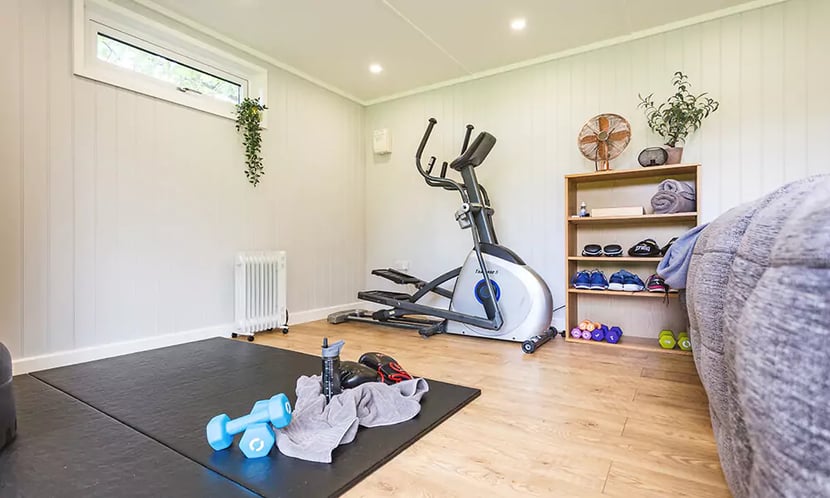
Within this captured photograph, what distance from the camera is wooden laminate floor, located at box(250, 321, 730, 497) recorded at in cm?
122

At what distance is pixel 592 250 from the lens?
10.8 ft

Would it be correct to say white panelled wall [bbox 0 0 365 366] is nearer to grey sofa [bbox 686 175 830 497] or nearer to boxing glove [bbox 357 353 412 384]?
boxing glove [bbox 357 353 412 384]

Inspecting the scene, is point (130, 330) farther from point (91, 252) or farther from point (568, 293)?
point (568, 293)

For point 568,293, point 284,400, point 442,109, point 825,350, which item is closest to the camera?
point 825,350

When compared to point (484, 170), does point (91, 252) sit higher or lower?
lower

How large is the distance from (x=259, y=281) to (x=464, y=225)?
177 cm

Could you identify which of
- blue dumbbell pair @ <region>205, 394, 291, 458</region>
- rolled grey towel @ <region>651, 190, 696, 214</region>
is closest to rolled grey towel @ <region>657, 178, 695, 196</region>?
rolled grey towel @ <region>651, 190, 696, 214</region>

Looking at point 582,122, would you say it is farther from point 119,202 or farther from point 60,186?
point 60,186

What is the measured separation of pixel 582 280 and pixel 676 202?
0.85m

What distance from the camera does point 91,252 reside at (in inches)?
103

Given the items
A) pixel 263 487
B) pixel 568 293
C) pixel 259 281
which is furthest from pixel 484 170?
pixel 263 487

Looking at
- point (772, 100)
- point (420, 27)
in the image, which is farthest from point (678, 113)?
point (420, 27)

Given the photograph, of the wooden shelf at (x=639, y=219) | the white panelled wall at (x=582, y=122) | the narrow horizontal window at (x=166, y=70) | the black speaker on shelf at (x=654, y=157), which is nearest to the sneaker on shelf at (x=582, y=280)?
the white panelled wall at (x=582, y=122)

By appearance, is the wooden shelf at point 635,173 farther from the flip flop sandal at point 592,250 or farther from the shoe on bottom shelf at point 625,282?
the shoe on bottom shelf at point 625,282
